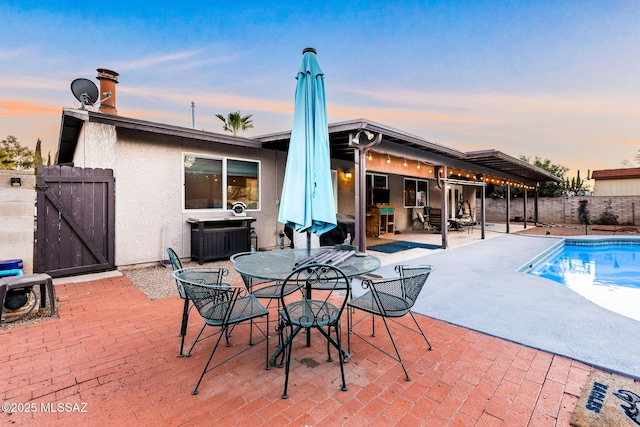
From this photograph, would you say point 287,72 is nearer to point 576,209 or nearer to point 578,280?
point 578,280

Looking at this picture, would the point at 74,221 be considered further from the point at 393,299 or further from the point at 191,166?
the point at 393,299

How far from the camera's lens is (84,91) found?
5758 millimetres

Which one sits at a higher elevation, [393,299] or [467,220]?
[467,220]

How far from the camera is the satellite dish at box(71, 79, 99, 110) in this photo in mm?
5629

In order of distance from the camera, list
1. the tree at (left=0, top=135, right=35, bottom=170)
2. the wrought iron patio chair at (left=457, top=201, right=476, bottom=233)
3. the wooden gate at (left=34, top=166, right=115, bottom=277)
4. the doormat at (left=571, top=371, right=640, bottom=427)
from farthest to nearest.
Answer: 1. the tree at (left=0, top=135, right=35, bottom=170)
2. the wrought iron patio chair at (left=457, top=201, right=476, bottom=233)
3. the wooden gate at (left=34, top=166, right=115, bottom=277)
4. the doormat at (left=571, top=371, right=640, bottom=427)

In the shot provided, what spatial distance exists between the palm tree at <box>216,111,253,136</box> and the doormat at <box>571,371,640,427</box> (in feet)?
76.3

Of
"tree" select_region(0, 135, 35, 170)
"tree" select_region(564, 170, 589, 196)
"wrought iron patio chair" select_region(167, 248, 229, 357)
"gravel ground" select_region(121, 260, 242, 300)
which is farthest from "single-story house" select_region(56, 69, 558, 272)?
"tree" select_region(564, 170, 589, 196)

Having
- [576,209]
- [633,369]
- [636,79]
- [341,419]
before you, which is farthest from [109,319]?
[576,209]

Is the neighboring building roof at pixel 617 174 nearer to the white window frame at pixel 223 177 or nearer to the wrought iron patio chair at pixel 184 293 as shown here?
the white window frame at pixel 223 177

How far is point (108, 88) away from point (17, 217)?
448 centimetres

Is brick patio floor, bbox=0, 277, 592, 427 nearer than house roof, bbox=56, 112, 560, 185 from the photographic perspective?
Yes

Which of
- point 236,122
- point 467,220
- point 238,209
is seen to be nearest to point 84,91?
point 238,209

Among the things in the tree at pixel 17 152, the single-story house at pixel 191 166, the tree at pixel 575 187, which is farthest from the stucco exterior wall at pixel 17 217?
the tree at pixel 575 187

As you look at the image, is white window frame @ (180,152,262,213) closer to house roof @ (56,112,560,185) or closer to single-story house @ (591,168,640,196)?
house roof @ (56,112,560,185)
